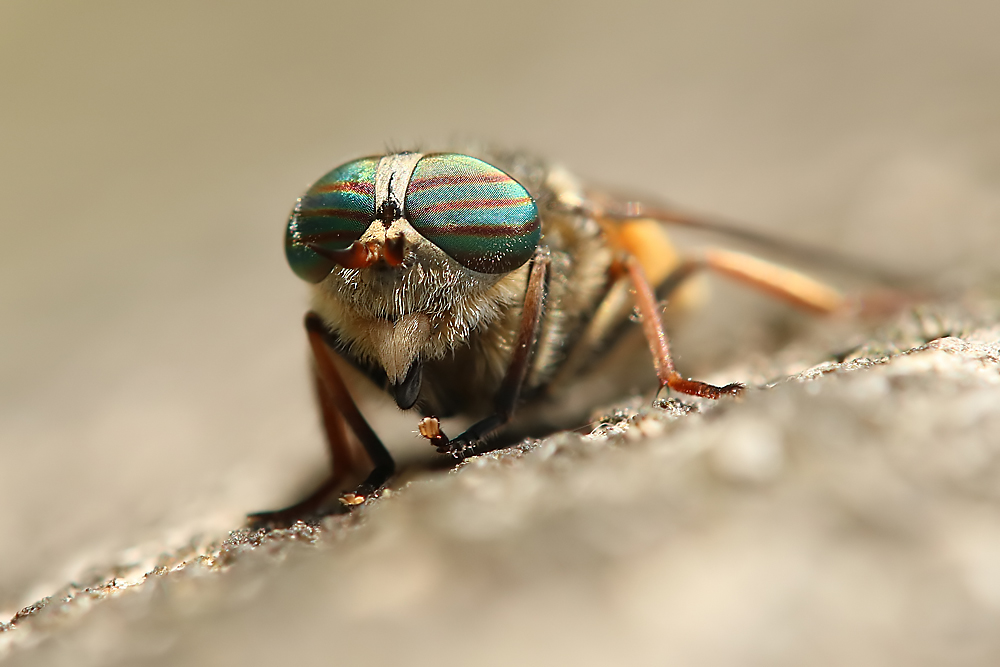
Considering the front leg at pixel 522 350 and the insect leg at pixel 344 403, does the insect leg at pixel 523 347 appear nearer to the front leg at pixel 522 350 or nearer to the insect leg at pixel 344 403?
the front leg at pixel 522 350

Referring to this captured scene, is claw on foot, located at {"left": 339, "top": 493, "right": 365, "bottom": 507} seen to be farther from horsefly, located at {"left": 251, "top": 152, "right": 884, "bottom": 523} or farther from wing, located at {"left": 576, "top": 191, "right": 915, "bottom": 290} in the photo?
wing, located at {"left": 576, "top": 191, "right": 915, "bottom": 290}

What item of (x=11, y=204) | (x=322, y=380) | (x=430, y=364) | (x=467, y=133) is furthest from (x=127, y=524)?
(x=11, y=204)

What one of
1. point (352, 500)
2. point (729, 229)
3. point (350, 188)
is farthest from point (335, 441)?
point (729, 229)

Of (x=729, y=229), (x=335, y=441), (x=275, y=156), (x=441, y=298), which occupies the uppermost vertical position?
(x=275, y=156)

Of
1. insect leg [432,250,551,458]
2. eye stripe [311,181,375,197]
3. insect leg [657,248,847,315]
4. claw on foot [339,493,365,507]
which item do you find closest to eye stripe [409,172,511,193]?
eye stripe [311,181,375,197]

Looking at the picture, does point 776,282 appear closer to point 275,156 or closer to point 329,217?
point 329,217


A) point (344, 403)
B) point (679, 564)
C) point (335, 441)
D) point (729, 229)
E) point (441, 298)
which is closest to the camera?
point (679, 564)
